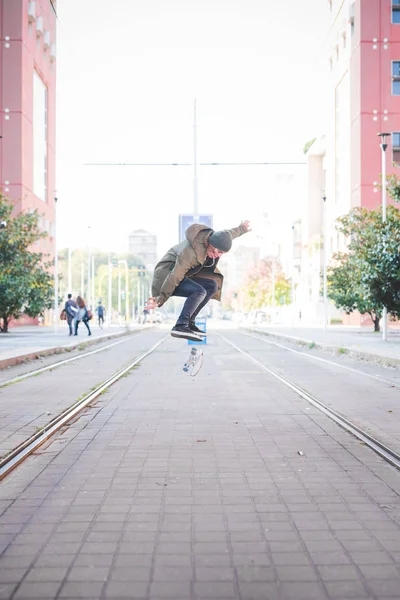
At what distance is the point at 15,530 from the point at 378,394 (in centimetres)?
833

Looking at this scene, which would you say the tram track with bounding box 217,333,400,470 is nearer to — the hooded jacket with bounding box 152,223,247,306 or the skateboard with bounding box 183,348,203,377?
the skateboard with bounding box 183,348,203,377

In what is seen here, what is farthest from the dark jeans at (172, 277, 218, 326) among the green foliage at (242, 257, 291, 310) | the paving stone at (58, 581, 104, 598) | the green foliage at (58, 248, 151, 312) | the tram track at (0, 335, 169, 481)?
the green foliage at (58, 248, 151, 312)

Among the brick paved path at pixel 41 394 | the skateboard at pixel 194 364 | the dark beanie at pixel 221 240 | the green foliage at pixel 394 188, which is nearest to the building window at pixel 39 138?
the green foliage at pixel 394 188

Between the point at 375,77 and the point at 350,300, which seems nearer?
the point at 350,300

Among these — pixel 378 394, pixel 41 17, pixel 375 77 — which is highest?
pixel 41 17

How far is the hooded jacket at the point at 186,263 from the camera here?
765 cm

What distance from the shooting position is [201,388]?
12.3 metres

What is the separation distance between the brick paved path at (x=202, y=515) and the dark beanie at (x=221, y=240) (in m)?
1.92

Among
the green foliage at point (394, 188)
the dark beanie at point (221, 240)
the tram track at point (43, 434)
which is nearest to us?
the tram track at point (43, 434)

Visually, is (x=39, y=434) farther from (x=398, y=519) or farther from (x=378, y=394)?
(x=378, y=394)

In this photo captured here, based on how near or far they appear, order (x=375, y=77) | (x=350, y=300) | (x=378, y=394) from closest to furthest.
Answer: (x=378, y=394), (x=350, y=300), (x=375, y=77)

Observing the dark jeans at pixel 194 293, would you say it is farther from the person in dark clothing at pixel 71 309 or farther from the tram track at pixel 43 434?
the person in dark clothing at pixel 71 309

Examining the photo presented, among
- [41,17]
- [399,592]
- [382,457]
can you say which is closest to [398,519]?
[399,592]

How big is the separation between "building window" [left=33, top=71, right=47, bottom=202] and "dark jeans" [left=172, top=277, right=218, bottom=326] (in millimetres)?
50120
